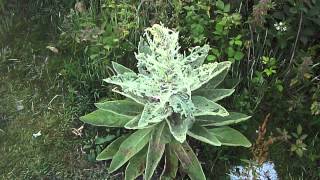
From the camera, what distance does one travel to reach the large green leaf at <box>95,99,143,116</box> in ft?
12.3

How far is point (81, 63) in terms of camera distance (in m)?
4.49

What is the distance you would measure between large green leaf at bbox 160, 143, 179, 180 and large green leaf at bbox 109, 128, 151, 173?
0.65 feet

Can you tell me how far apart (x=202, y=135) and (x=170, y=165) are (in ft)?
1.11

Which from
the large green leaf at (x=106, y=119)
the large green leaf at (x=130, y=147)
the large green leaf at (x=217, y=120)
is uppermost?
the large green leaf at (x=217, y=120)

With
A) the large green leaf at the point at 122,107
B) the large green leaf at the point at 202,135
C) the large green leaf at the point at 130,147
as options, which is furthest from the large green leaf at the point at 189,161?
the large green leaf at the point at 122,107

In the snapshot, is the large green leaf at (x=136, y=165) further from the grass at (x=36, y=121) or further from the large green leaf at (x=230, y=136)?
the large green leaf at (x=230, y=136)

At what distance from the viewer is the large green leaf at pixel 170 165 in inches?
149

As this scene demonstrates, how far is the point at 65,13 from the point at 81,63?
0.62 m

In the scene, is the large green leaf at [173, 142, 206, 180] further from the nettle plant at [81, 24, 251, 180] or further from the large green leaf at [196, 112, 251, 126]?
the large green leaf at [196, 112, 251, 126]

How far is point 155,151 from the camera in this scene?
3.62 m

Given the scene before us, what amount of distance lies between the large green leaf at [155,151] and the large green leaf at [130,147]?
0.08 m

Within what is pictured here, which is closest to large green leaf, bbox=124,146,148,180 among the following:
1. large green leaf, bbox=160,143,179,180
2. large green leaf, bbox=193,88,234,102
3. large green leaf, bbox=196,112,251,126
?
large green leaf, bbox=160,143,179,180

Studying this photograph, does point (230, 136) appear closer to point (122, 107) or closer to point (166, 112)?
point (166, 112)

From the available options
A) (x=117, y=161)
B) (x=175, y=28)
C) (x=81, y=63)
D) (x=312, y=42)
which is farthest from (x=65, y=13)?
(x=312, y=42)
